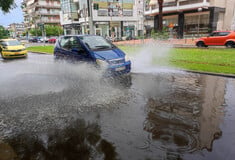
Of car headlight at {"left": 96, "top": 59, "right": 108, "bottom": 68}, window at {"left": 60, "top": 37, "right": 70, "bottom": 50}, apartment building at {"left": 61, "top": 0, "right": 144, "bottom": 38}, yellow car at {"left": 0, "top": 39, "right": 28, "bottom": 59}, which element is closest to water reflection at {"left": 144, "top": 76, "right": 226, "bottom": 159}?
car headlight at {"left": 96, "top": 59, "right": 108, "bottom": 68}

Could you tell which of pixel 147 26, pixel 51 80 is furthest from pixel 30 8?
pixel 51 80

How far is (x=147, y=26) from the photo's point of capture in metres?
41.7

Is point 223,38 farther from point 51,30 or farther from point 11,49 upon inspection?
point 51,30

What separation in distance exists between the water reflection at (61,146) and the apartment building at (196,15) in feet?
107

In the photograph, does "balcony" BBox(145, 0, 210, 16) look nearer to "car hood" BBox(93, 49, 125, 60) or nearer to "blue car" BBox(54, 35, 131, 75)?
"blue car" BBox(54, 35, 131, 75)

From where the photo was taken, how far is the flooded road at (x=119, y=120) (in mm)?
3311

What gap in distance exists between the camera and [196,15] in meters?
32.8

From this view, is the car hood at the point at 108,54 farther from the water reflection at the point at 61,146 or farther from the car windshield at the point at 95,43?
the water reflection at the point at 61,146

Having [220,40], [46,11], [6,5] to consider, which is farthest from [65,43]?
[46,11]

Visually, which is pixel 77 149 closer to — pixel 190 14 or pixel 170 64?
pixel 170 64

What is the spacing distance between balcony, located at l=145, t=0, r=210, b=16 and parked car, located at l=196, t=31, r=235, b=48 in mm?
15343

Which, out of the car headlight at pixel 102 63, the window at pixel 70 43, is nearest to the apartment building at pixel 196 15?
the window at pixel 70 43

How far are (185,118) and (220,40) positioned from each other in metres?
15.4

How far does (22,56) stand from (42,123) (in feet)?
47.6
